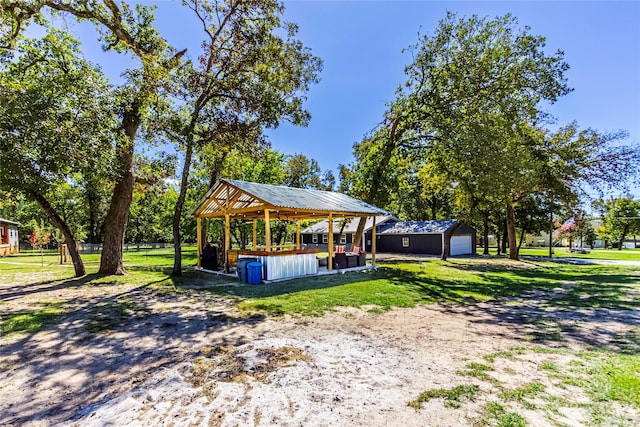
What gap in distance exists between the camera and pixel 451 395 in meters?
3.21

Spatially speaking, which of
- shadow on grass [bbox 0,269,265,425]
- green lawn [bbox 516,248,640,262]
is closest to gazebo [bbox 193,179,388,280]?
shadow on grass [bbox 0,269,265,425]

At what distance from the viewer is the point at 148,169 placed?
13.3 meters

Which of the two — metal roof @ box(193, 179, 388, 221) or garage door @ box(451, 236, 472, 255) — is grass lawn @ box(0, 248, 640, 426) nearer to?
metal roof @ box(193, 179, 388, 221)

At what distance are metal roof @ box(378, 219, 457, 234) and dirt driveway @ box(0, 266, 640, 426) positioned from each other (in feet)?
65.3

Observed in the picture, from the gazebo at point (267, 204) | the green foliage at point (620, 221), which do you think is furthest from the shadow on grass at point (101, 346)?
the green foliage at point (620, 221)

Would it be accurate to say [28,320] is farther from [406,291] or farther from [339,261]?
[339,261]

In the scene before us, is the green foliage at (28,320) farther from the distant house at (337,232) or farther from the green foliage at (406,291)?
the distant house at (337,232)

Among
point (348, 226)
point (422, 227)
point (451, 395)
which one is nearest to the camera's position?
point (451, 395)

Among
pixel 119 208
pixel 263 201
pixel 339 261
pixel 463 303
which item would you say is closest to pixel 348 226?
pixel 339 261

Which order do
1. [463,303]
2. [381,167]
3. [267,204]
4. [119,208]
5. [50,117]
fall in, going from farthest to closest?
[381,167] → [119,208] → [267,204] → [463,303] → [50,117]

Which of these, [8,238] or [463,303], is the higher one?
[8,238]

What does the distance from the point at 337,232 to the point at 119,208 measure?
903 inches

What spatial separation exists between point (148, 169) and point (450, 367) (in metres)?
13.4

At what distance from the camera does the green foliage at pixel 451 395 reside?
9.99 ft
